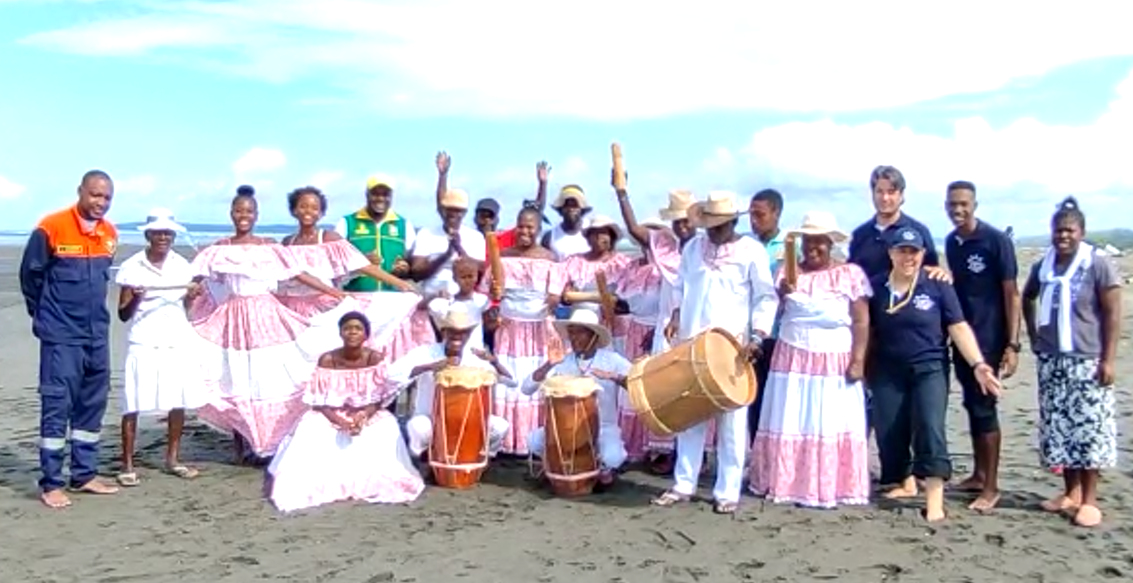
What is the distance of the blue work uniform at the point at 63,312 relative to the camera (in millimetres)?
7516

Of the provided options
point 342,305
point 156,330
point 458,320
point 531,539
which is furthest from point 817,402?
point 156,330

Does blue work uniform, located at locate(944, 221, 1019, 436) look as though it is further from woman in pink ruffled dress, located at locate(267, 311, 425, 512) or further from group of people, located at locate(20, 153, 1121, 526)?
woman in pink ruffled dress, located at locate(267, 311, 425, 512)

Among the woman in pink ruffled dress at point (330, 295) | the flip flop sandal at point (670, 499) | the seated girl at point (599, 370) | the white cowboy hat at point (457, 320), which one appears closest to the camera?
the flip flop sandal at point (670, 499)

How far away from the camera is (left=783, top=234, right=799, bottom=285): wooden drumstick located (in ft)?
23.1

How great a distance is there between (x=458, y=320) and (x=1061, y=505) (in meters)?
3.89

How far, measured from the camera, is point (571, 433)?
769cm

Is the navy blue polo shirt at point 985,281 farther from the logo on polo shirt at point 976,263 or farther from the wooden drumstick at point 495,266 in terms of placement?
the wooden drumstick at point 495,266

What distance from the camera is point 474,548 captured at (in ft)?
21.9

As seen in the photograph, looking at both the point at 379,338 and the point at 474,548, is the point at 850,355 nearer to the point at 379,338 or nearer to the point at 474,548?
the point at 474,548

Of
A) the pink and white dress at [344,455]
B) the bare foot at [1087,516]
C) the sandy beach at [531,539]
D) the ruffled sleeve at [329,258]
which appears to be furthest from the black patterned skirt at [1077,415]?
the ruffled sleeve at [329,258]

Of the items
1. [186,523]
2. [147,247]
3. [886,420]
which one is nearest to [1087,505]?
[886,420]

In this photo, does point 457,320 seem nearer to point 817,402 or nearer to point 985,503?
point 817,402

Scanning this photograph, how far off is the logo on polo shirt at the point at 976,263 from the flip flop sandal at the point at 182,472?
17.2 feet

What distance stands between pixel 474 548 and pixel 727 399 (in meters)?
1.65
